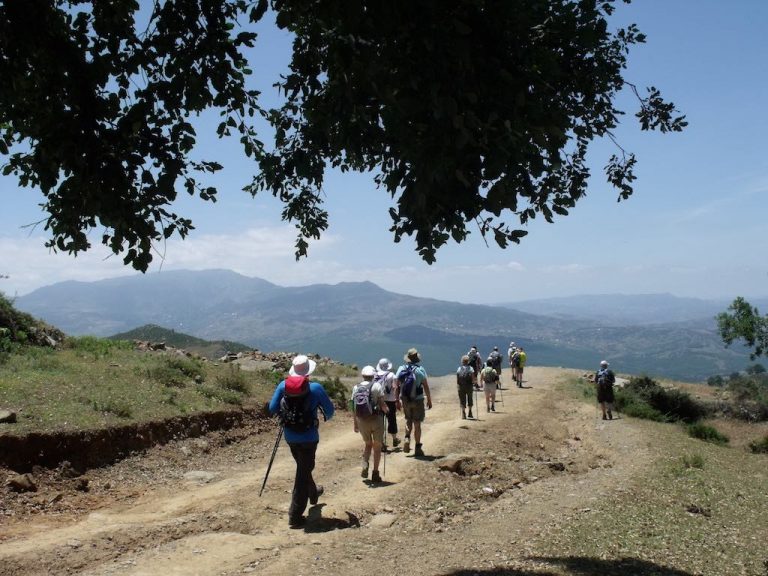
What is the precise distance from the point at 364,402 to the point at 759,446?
16.7m

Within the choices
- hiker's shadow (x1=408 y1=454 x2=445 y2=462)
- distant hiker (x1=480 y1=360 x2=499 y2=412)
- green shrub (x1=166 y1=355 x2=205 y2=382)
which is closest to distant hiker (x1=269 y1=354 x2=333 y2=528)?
hiker's shadow (x1=408 y1=454 x2=445 y2=462)

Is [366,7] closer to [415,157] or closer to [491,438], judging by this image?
[415,157]

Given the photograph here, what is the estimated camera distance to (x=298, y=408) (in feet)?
27.4

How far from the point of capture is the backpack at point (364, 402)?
10695 mm

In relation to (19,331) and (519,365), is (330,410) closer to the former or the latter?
(19,331)

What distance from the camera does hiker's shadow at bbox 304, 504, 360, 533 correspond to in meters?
8.23

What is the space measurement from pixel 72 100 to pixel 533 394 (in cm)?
2504

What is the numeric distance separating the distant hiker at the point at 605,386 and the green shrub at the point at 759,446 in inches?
187

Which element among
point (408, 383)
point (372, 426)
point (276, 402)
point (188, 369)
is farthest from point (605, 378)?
point (276, 402)

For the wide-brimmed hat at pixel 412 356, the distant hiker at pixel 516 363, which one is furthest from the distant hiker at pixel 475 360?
the wide-brimmed hat at pixel 412 356

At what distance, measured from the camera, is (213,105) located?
6051mm

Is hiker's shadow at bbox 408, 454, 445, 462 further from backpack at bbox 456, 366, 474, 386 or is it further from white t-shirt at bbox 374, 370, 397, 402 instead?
backpack at bbox 456, 366, 474, 386

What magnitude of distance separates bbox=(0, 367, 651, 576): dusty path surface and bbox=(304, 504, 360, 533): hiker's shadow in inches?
1.2

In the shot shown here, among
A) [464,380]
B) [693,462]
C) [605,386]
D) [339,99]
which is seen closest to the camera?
[339,99]
